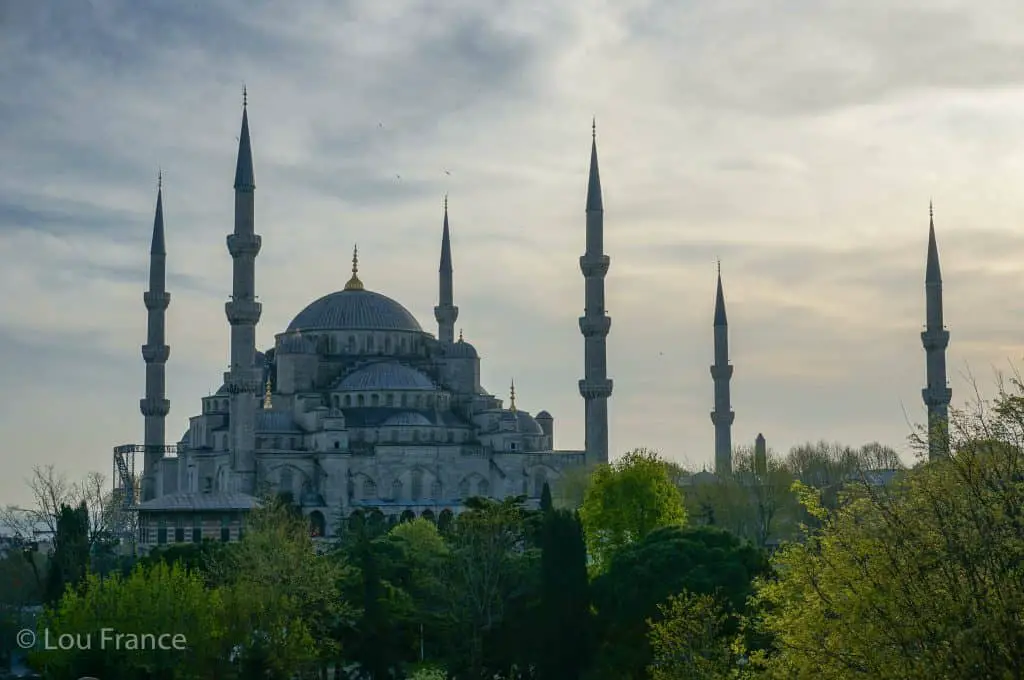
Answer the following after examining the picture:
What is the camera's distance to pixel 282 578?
3619 cm

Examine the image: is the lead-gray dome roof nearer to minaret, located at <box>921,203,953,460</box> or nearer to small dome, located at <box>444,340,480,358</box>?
small dome, located at <box>444,340,480,358</box>

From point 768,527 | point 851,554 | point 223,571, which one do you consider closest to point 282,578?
point 223,571

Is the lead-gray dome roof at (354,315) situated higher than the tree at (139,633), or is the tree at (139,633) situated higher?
the lead-gray dome roof at (354,315)

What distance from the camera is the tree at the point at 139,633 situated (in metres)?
29.8

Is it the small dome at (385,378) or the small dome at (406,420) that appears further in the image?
the small dome at (385,378)

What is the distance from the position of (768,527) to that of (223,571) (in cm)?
3189

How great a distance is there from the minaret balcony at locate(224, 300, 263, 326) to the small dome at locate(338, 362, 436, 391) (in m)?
13.0

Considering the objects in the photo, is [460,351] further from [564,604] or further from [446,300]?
[564,604]

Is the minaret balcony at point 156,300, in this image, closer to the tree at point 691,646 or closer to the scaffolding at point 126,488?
the scaffolding at point 126,488

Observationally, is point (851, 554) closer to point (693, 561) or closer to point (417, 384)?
point (693, 561)

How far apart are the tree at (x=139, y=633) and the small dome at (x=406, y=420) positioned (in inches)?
1788

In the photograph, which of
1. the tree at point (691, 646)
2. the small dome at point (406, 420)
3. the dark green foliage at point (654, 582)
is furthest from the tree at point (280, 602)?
the small dome at point (406, 420)

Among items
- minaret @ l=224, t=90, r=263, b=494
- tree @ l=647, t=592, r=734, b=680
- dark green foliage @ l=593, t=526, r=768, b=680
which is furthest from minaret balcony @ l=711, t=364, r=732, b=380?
tree @ l=647, t=592, r=734, b=680

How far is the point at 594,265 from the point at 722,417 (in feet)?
48.0
